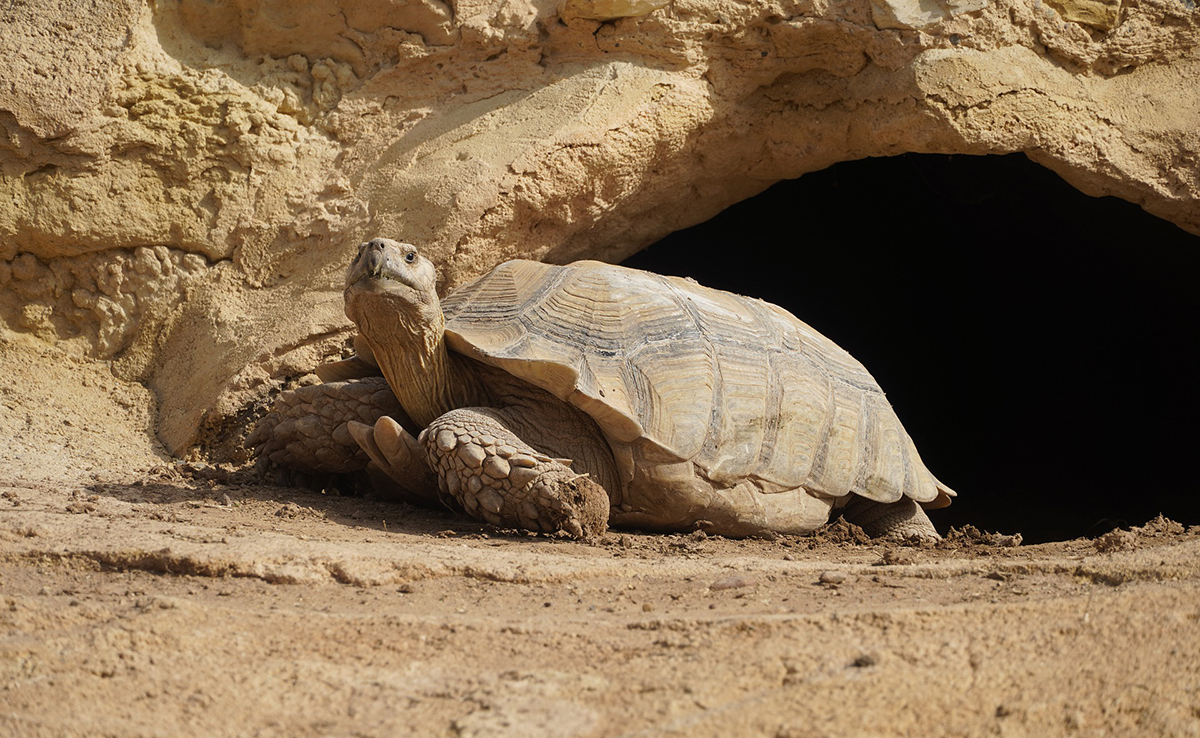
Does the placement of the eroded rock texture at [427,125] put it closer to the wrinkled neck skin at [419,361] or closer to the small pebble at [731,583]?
the wrinkled neck skin at [419,361]

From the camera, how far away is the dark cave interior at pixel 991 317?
7703 mm

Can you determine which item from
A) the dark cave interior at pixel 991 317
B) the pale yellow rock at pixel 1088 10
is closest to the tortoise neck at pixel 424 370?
the pale yellow rock at pixel 1088 10

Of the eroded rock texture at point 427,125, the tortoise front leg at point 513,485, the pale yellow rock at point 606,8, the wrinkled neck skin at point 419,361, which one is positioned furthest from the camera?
the pale yellow rock at point 606,8

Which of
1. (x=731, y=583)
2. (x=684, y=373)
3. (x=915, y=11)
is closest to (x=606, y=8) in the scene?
(x=915, y=11)

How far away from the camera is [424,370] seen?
397cm

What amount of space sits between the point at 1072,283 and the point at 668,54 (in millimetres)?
4826

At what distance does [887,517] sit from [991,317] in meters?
4.76

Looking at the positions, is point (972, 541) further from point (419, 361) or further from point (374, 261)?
point (374, 261)

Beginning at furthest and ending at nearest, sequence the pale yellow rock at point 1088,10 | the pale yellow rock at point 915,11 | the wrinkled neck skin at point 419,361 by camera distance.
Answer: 1. the pale yellow rock at point 1088,10
2. the pale yellow rock at point 915,11
3. the wrinkled neck skin at point 419,361

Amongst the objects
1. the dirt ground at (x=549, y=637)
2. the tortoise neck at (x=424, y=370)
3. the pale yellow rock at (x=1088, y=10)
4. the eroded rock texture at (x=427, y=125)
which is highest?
the pale yellow rock at (x=1088, y=10)

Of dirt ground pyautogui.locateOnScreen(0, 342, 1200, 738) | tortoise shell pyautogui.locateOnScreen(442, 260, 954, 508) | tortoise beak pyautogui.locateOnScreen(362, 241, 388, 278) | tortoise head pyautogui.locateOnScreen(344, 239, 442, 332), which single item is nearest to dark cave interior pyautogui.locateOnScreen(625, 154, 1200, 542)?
tortoise shell pyautogui.locateOnScreen(442, 260, 954, 508)

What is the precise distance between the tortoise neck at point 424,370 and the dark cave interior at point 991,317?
3909mm

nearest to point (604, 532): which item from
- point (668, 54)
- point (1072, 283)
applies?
point (668, 54)

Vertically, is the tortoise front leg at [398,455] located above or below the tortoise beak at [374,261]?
below
